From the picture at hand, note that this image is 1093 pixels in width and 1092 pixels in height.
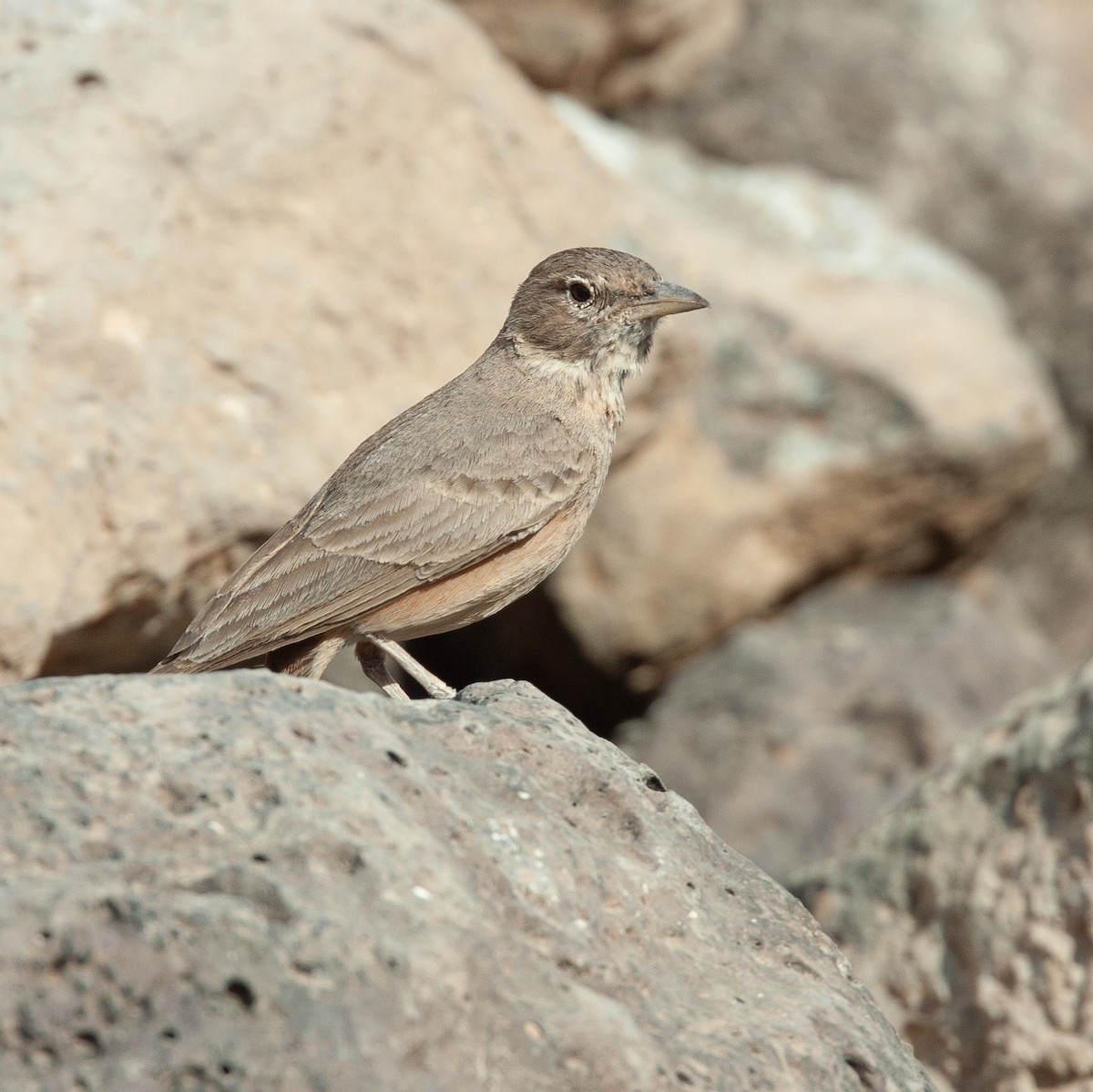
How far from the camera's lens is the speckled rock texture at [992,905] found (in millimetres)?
6004

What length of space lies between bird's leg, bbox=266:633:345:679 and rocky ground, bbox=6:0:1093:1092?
1.36m

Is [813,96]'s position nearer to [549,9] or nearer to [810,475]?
[549,9]

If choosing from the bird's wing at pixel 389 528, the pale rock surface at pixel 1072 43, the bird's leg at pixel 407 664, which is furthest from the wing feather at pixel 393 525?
the pale rock surface at pixel 1072 43

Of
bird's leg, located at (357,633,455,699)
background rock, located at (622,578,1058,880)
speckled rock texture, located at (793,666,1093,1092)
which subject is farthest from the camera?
background rock, located at (622,578,1058,880)

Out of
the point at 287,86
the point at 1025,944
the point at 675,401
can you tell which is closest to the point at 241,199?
the point at 287,86

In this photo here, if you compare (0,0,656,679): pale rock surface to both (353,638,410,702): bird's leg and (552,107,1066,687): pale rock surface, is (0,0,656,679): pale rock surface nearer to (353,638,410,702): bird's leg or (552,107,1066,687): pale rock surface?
(353,638,410,702): bird's leg

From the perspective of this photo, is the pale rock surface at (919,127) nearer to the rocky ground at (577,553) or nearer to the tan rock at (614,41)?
the rocky ground at (577,553)

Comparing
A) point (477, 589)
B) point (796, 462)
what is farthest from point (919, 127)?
point (477, 589)

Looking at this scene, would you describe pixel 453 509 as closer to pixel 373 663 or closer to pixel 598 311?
pixel 373 663

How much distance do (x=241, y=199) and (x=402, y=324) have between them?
1.02m

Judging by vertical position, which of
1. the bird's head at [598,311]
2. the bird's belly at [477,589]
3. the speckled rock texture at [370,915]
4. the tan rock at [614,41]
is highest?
the tan rock at [614,41]

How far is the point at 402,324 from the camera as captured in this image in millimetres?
8586

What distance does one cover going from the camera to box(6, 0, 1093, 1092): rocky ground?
11.7 feet

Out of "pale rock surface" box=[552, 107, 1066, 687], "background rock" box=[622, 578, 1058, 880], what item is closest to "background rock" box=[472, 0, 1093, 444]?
"pale rock surface" box=[552, 107, 1066, 687]
